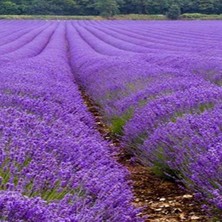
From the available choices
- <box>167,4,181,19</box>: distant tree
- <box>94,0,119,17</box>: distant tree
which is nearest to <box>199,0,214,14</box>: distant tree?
<box>167,4,181,19</box>: distant tree

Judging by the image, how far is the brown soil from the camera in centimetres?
319

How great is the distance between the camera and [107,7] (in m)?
47.9

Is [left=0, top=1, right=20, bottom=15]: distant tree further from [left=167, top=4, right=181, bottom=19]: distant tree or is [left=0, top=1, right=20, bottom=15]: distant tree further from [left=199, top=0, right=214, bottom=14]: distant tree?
[left=199, top=0, right=214, bottom=14]: distant tree

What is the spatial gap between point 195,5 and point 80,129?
48.0 metres

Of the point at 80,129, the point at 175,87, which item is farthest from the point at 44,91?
the point at 80,129

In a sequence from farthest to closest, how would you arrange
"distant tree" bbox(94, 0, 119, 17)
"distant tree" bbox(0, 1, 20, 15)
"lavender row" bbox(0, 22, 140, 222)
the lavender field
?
"distant tree" bbox(0, 1, 20, 15), "distant tree" bbox(94, 0, 119, 17), the lavender field, "lavender row" bbox(0, 22, 140, 222)

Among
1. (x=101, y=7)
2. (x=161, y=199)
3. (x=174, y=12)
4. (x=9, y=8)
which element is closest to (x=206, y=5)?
(x=174, y=12)

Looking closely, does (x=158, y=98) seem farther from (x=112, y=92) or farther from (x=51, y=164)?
(x=51, y=164)

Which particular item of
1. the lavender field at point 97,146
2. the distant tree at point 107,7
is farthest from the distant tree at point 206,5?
the lavender field at point 97,146

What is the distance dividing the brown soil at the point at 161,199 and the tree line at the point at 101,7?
44286 mm

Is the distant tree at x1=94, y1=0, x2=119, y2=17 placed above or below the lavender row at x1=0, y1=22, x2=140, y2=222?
below

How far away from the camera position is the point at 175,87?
17.1ft

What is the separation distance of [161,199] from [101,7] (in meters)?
45.8

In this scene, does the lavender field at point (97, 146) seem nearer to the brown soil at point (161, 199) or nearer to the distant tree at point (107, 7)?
the brown soil at point (161, 199)
